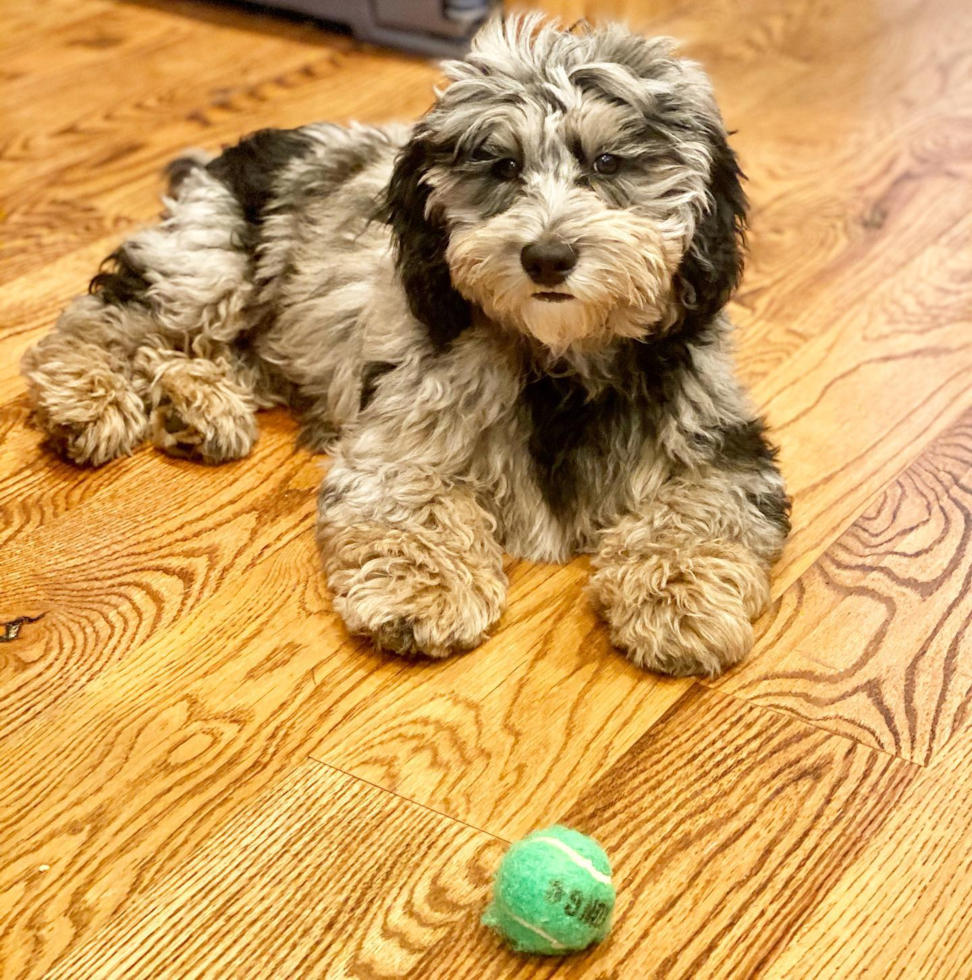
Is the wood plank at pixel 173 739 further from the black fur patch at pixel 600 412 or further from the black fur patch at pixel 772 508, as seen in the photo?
the black fur patch at pixel 772 508

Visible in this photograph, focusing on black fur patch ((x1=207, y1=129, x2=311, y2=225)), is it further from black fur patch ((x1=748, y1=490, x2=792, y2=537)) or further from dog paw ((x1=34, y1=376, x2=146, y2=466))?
black fur patch ((x1=748, y1=490, x2=792, y2=537))

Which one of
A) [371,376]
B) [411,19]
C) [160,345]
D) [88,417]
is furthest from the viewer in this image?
[411,19]

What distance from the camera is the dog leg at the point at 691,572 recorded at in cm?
191

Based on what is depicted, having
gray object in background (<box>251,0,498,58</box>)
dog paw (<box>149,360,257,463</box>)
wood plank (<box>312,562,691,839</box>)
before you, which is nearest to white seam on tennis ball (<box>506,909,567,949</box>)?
wood plank (<box>312,562,691,839</box>)

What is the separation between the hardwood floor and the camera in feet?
5.12

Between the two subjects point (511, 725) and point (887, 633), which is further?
point (887, 633)

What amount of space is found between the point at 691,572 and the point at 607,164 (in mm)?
587

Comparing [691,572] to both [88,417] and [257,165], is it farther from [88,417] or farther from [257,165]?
[257,165]

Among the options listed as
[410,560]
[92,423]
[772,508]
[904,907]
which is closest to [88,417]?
[92,423]

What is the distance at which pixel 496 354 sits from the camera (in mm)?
2061

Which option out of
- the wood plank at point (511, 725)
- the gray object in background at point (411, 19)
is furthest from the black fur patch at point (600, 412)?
the gray object in background at point (411, 19)

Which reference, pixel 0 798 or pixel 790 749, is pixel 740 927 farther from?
pixel 0 798

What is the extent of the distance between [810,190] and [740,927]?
2324mm

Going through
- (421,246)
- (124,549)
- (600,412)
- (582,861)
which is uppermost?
(421,246)
